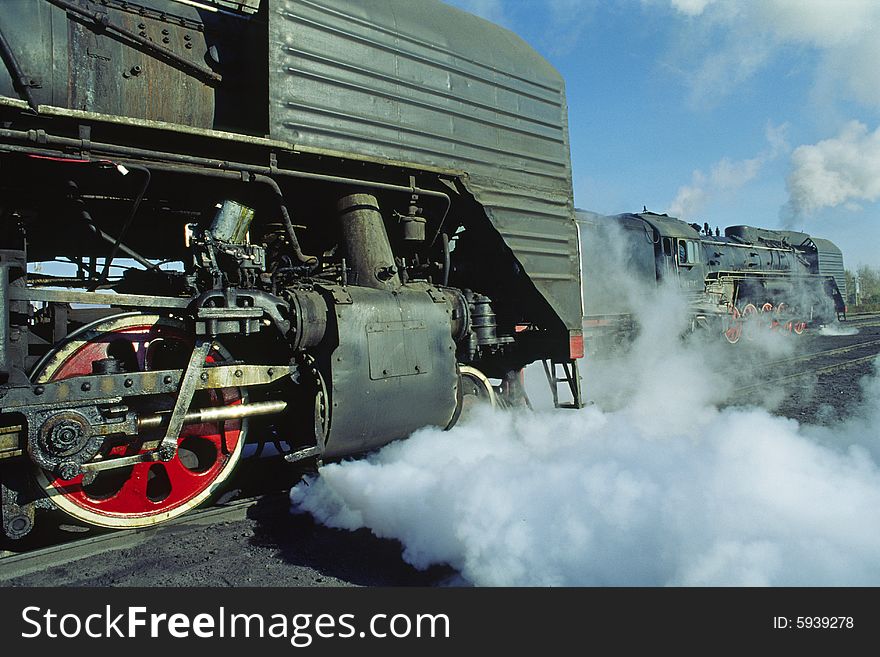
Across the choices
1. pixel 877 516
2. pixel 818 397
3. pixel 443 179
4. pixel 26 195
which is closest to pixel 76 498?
pixel 26 195

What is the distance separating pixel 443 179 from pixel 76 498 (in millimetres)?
2993

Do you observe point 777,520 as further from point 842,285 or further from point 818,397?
point 842,285

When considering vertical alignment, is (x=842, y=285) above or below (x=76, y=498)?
above

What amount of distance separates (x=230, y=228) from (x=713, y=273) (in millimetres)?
16283

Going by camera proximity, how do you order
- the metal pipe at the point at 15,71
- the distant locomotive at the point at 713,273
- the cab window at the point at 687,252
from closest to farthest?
the metal pipe at the point at 15,71 → the distant locomotive at the point at 713,273 → the cab window at the point at 687,252

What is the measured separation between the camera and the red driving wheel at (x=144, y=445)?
2.82m

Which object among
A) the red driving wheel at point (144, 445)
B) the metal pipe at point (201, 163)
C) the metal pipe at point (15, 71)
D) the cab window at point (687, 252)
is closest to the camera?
the metal pipe at point (201, 163)

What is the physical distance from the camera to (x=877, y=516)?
2.51 meters

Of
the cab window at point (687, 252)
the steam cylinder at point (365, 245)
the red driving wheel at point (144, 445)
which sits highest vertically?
the cab window at point (687, 252)

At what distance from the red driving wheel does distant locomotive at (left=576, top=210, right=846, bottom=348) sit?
8.25m

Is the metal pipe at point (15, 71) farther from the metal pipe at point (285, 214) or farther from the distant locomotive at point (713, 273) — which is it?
the distant locomotive at point (713, 273)

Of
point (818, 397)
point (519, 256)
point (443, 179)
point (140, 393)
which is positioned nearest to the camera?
point (140, 393)

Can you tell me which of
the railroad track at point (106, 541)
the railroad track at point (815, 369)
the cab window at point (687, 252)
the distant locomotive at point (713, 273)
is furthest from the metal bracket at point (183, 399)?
the cab window at point (687, 252)

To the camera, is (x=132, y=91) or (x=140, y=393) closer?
(x=140, y=393)
